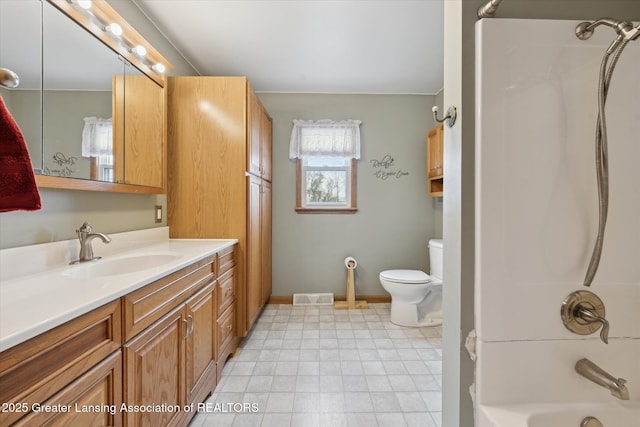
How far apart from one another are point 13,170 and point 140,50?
1.33 metres

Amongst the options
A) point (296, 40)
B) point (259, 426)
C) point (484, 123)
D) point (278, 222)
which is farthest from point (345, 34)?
point (259, 426)

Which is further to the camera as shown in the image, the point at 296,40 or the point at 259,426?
the point at 296,40

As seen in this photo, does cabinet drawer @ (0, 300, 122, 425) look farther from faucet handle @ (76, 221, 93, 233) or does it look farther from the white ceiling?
the white ceiling

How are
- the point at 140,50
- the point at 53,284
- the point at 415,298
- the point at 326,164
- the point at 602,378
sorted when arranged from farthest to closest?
the point at 326,164, the point at 415,298, the point at 140,50, the point at 53,284, the point at 602,378

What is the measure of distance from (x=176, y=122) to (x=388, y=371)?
234 centimetres

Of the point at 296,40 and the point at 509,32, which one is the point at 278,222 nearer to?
the point at 296,40

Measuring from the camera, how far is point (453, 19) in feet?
2.82

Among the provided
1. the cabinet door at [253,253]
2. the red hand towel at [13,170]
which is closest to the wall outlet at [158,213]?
the cabinet door at [253,253]

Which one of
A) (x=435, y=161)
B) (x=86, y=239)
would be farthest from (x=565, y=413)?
(x=435, y=161)

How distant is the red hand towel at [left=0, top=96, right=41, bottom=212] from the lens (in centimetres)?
68

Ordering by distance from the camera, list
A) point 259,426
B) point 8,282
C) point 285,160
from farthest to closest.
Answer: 1. point 285,160
2. point 259,426
3. point 8,282

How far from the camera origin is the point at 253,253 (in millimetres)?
2250

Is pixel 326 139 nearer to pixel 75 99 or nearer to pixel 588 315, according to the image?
pixel 75 99

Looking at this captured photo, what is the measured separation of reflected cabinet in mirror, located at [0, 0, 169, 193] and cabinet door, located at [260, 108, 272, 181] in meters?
0.90
